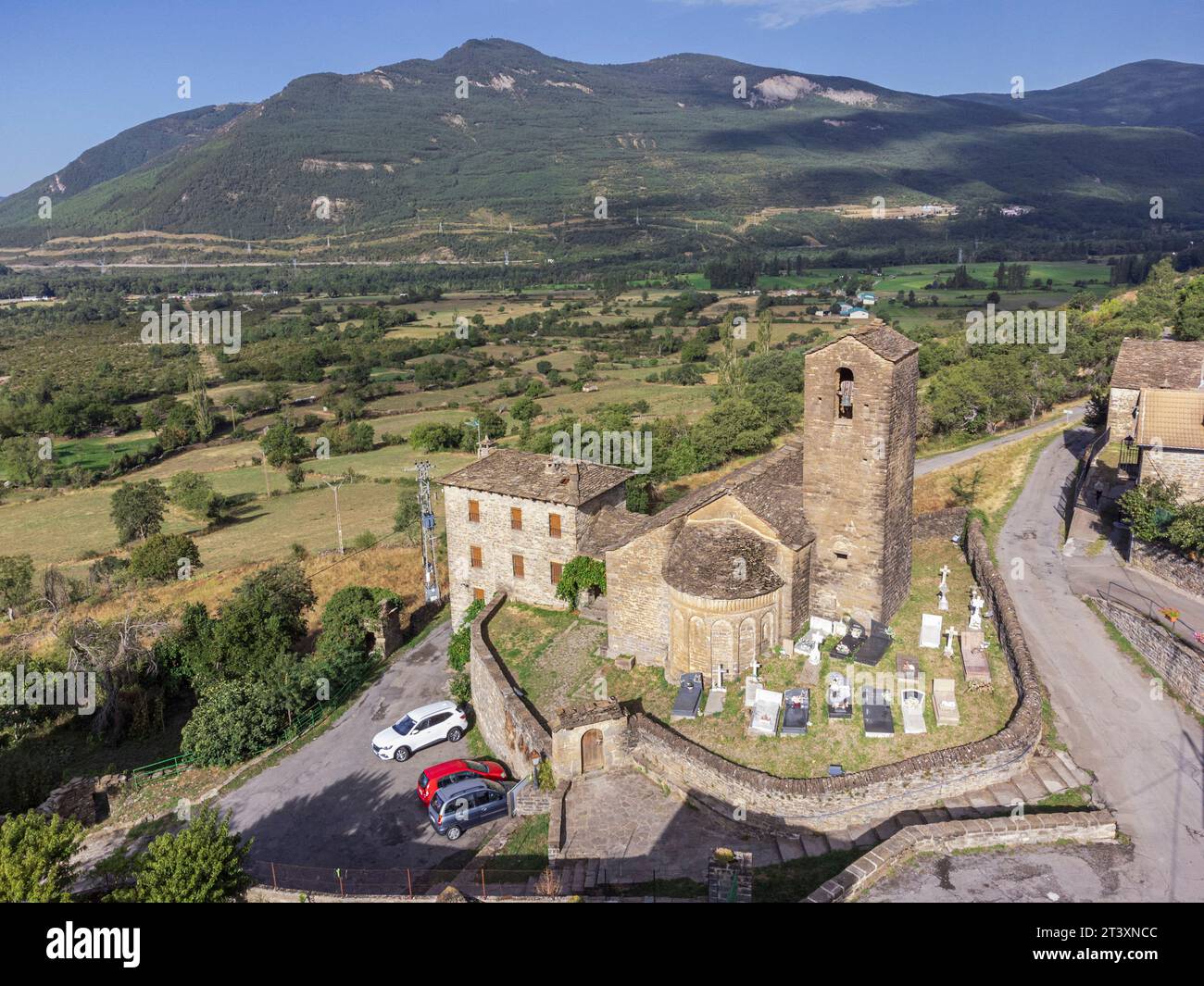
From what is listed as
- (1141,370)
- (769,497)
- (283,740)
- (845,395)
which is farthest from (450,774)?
(1141,370)

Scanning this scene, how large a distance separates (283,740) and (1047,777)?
1011 inches

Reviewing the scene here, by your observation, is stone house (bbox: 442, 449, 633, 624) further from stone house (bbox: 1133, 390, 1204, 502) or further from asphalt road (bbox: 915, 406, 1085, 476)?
asphalt road (bbox: 915, 406, 1085, 476)

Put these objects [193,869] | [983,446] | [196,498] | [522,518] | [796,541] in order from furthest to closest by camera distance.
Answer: [196,498] → [983,446] → [522,518] → [796,541] → [193,869]

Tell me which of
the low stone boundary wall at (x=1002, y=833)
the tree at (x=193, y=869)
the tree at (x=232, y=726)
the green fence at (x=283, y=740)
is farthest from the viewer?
the green fence at (x=283, y=740)

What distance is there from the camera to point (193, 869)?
17703 mm

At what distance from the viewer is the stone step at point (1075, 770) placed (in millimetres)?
20609

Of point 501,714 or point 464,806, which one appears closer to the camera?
point 464,806

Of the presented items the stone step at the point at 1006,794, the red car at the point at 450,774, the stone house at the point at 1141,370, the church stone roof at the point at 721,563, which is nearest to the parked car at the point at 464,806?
the red car at the point at 450,774

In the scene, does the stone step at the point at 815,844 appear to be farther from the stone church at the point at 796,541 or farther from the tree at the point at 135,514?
the tree at the point at 135,514

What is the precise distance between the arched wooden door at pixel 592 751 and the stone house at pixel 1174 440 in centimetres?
2124

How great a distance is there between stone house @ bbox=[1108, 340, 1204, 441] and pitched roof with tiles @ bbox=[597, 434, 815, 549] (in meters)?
19.9

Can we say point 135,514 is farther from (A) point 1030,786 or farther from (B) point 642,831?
(A) point 1030,786

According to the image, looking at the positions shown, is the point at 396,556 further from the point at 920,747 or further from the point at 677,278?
the point at 677,278

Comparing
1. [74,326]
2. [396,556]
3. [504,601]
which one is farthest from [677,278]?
[504,601]
